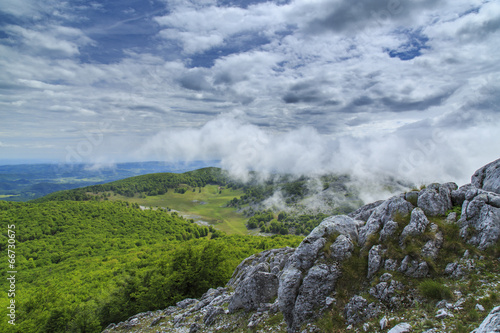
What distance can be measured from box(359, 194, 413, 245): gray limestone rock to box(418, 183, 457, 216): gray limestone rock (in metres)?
1.22

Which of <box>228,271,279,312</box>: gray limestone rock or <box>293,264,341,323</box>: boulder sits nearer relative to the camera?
<box>293,264,341,323</box>: boulder

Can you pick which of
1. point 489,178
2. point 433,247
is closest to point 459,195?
point 489,178

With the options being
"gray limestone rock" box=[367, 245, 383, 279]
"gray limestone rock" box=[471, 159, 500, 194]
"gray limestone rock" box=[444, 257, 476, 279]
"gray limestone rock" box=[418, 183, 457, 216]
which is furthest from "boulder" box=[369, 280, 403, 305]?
"gray limestone rock" box=[471, 159, 500, 194]

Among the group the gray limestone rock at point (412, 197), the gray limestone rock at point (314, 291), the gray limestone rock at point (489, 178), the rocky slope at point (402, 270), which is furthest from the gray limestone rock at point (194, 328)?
the gray limestone rock at point (489, 178)

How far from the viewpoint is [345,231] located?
74.5ft

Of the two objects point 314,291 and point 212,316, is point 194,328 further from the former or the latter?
point 314,291

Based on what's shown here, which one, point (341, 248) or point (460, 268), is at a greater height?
point (341, 248)

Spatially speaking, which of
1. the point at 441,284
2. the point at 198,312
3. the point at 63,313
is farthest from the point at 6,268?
the point at 441,284

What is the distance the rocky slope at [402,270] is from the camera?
1470cm

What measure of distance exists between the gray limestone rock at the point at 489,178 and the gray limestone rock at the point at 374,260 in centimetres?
1507

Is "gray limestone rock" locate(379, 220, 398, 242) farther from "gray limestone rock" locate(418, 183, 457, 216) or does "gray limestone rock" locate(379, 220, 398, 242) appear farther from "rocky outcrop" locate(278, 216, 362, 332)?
"gray limestone rock" locate(418, 183, 457, 216)

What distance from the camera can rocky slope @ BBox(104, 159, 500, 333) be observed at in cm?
1470

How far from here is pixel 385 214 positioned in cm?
2250

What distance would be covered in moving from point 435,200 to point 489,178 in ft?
30.5
